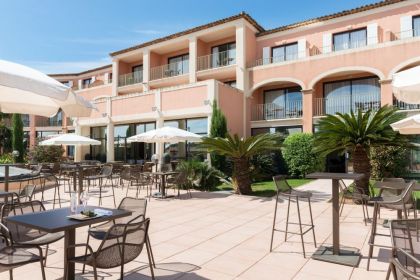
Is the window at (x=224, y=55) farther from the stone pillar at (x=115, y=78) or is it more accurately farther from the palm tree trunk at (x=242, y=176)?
the palm tree trunk at (x=242, y=176)

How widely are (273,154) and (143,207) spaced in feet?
47.6

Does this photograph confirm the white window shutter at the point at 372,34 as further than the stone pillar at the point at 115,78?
No

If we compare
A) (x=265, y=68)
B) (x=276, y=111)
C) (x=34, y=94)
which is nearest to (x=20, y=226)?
(x=34, y=94)

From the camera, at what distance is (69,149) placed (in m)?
29.9

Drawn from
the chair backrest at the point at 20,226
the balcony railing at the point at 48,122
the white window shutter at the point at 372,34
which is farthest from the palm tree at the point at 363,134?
the balcony railing at the point at 48,122

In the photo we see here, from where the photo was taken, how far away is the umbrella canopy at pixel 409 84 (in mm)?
3932

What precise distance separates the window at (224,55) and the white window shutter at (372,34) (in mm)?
7926

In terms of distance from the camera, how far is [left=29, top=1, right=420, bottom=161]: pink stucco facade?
17.0 metres

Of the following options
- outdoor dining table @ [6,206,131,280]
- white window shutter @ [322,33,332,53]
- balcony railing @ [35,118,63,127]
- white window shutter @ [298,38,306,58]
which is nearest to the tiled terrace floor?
outdoor dining table @ [6,206,131,280]

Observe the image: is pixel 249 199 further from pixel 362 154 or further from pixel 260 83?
pixel 260 83

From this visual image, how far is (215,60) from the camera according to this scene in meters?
21.7

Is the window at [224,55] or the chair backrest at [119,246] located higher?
the window at [224,55]

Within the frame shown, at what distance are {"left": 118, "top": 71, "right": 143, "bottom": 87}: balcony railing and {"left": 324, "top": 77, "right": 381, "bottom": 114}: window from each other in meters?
14.0

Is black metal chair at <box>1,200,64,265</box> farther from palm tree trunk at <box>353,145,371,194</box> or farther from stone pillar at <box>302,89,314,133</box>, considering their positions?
stone pillar at <box>302,89,314,133</box>
